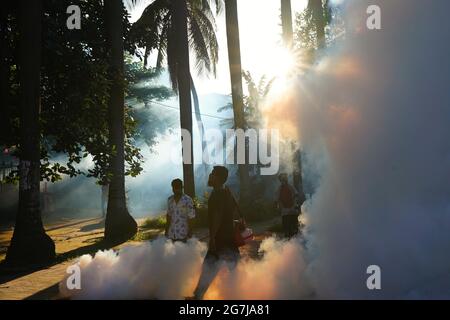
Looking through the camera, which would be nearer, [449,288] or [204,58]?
[449,288]

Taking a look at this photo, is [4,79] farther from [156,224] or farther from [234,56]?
[156,224]

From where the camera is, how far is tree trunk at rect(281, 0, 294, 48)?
16344mm

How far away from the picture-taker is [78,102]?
11070 mm

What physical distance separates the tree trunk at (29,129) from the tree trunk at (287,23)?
8974 mm

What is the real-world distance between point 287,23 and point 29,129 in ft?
34.1

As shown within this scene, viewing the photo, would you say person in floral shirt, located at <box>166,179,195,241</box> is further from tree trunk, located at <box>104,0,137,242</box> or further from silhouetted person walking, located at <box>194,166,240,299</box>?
tree trunk, located at <box>104,0,137,242</box>

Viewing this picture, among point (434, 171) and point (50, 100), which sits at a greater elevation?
point (50, 100)

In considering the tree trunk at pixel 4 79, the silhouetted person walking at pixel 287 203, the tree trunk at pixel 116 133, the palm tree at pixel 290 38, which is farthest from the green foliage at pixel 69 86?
the palm tree at pixel 290 38

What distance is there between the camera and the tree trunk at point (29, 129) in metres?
9.72

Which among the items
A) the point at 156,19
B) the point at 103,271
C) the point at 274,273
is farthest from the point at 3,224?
the point at 274,273

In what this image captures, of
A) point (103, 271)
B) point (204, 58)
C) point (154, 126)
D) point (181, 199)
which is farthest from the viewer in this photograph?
point (154, 126)

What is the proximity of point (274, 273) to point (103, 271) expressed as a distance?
91.6 inches
